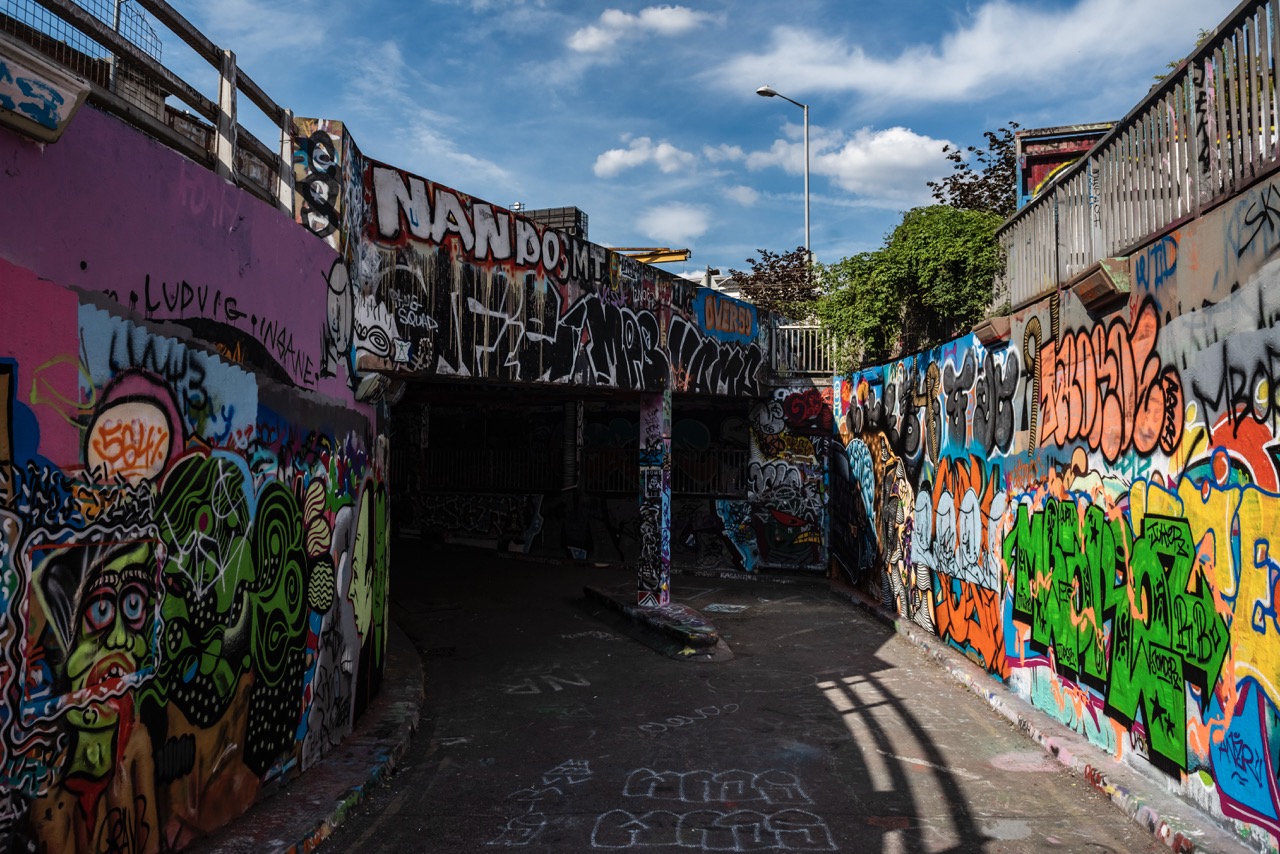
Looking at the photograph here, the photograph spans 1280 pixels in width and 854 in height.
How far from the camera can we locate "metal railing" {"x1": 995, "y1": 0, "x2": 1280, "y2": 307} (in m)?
4.91

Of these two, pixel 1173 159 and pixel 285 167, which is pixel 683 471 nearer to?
pixel 285 167

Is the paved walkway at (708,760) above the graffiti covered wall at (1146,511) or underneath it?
underneath

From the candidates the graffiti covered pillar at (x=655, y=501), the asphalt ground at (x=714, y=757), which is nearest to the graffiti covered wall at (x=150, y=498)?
the asphalt ground at (x=714, y=757)

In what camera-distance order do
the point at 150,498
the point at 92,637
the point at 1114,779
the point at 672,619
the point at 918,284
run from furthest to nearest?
the point at 918,284 → the point at 672,619 → the point at 1114,779 → the point at 150,498 → the point at 92,637

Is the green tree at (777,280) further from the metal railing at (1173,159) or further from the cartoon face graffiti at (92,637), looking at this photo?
the cartoon face graffiti at (92,637)

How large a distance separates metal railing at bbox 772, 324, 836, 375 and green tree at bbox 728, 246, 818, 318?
675 centimetres

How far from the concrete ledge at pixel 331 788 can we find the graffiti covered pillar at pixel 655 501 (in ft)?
16.1

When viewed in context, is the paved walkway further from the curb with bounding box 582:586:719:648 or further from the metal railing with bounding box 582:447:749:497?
the metal railing with bounding box 582:447:749:497

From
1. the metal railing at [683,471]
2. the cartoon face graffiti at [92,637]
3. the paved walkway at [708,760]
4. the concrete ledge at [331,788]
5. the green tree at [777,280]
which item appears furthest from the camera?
the green tree at [777,280]

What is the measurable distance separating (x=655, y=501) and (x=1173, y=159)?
8.47 m

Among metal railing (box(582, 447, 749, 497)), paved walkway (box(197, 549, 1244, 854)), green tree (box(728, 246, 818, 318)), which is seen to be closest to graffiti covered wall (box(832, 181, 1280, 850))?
paved walkway (box(197, 549, 1244, 854))

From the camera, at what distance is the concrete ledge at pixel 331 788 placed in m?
4.86

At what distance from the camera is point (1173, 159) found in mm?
5812

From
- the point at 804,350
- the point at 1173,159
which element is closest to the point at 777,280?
the point at 804,350
